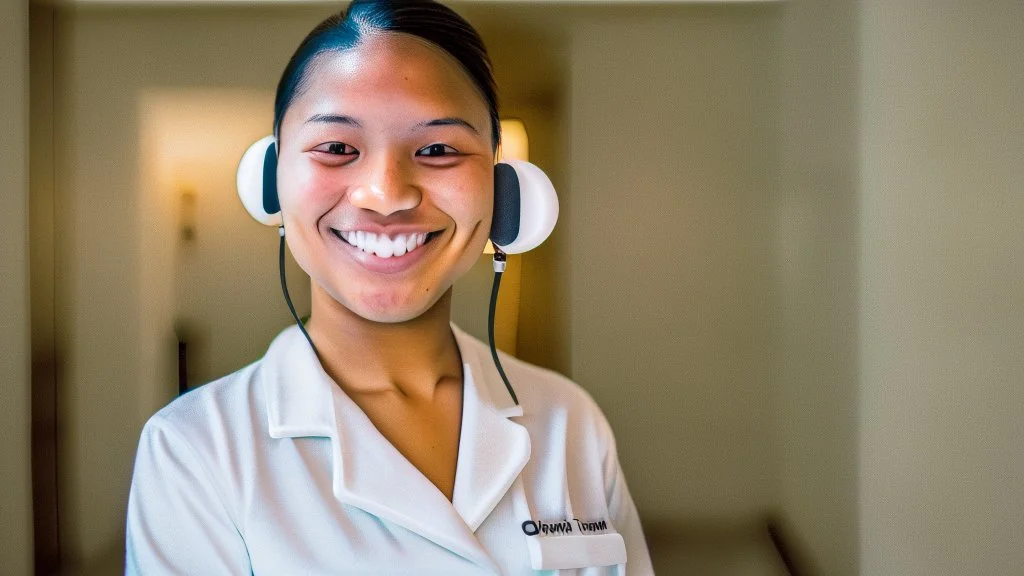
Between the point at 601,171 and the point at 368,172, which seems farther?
the point at 601,171

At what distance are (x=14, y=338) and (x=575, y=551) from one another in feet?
2.61

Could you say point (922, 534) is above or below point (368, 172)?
below

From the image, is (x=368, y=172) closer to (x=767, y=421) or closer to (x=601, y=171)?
(x=601, y=171)

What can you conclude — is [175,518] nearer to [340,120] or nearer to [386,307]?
[386,307]

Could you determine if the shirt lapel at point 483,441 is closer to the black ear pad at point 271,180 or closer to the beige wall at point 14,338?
the black ear pad at point 271,180

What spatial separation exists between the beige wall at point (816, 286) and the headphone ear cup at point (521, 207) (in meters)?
0.33

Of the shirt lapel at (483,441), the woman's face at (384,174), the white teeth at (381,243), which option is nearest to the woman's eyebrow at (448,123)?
the woman's face at (384,174)

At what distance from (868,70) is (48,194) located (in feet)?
3.83

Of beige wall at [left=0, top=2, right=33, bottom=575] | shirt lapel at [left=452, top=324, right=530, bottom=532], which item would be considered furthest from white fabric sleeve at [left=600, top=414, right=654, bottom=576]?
beige wall at [left=0, top=2, right=33, bottom=575]

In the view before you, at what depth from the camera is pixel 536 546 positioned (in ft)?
3.56

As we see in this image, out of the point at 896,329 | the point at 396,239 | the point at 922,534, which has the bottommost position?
the point at 922,534

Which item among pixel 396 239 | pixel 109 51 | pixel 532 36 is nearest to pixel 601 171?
pixel 532 36

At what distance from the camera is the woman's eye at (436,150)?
3.58 ft

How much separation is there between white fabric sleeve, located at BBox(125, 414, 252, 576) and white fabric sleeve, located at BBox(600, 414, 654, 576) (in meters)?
0.48
